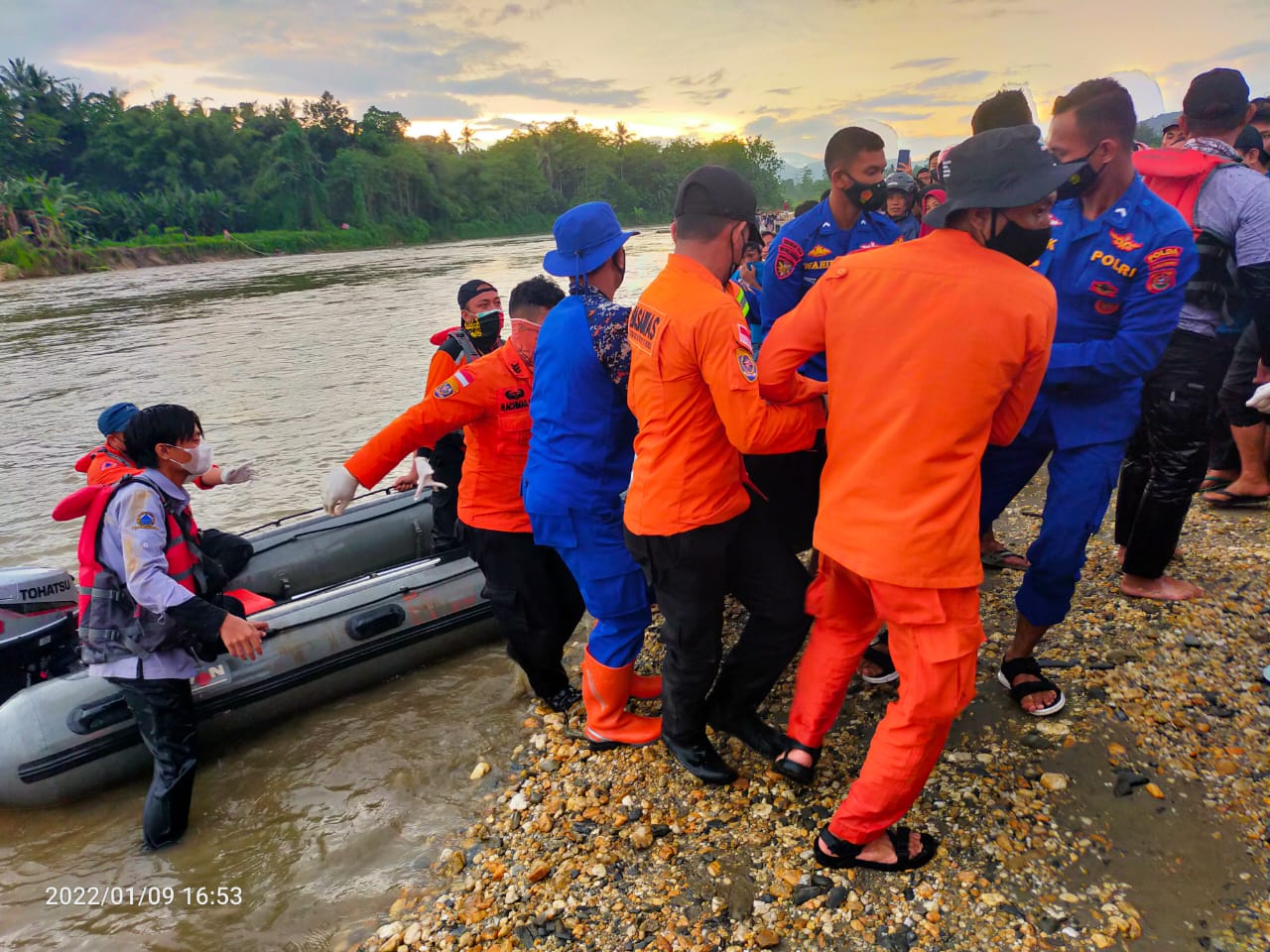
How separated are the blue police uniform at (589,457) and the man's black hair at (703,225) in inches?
15.4

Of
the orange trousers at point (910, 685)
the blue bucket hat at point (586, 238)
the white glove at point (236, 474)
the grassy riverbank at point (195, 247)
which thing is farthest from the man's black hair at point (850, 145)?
the grassy riverbank at point (195, 247)

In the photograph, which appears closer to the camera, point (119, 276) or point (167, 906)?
point (167, 906)

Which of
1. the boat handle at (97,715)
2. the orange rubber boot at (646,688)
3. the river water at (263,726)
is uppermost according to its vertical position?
the orange rubber boot at (646,688)

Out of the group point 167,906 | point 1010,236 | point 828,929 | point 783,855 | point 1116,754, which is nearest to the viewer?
point 1010,236

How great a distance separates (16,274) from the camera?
33.6 metres

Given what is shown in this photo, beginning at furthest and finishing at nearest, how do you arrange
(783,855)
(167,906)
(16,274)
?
(16,274) < (167,906) < (783,855)

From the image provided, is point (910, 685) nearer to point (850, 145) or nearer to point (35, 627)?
point (850, 145)

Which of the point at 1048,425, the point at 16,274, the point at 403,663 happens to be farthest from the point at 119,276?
the point at 1048,425

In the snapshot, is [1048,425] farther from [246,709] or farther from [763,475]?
[246,709]

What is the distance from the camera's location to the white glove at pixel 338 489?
2.98m

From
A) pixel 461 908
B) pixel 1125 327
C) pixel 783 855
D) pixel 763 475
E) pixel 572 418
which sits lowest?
pixel 461 908

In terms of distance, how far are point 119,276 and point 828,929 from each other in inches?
1668

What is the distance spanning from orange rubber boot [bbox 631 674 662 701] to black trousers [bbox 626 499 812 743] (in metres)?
0.72

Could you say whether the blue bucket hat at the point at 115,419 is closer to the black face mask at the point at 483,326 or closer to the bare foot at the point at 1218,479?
the black face mask at the point at 483,326
